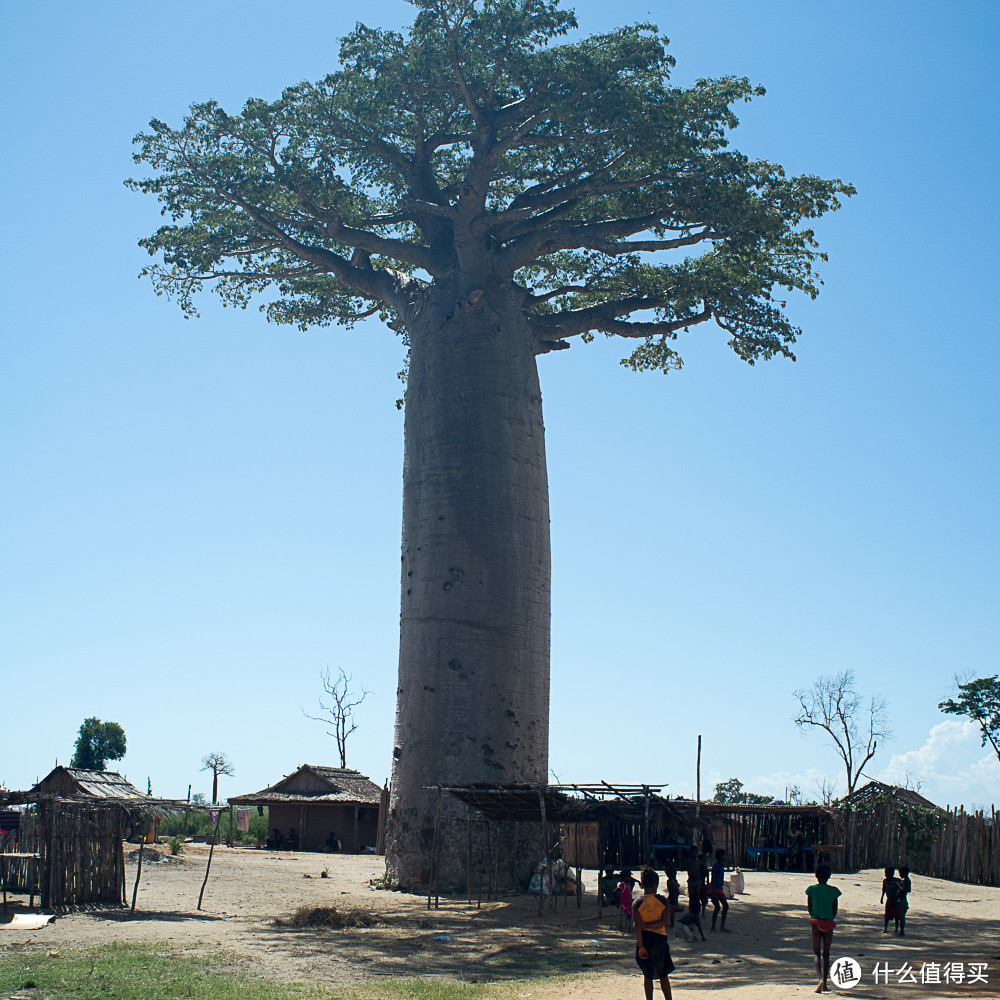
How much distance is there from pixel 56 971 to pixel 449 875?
6733 millimetres

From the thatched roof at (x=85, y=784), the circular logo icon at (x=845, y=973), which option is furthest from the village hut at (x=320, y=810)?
the circular logo icon at (x=845, y=973)

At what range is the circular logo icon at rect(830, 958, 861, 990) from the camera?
8.52 m

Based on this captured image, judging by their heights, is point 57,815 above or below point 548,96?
below

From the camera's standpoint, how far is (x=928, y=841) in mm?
20922

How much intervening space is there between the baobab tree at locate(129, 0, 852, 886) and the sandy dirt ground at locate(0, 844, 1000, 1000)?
2.07 metres

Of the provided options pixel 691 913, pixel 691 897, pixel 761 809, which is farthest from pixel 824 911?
pixel 761 809

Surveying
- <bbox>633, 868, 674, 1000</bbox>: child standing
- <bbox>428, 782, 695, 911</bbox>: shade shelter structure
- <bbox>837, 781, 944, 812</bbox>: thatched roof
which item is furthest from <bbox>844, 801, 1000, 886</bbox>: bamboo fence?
<bbox>633, 868, 674, 1000</bbox>: child standing

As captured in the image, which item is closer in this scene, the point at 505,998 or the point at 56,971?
the point at 505,998

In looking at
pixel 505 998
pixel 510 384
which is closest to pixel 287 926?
pixel 505 998

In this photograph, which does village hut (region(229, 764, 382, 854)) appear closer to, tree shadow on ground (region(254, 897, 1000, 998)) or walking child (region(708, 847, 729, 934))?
tree shadow on ground (region(254, 897, 1000, 998))

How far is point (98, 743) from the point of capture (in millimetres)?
43469

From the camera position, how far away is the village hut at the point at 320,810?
28453mm

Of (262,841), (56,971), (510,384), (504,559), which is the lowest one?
(262,841)

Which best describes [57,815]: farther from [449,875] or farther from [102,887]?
[449,875]
